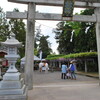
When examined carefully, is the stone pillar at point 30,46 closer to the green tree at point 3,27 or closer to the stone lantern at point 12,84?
the stone lantern at point 12,84

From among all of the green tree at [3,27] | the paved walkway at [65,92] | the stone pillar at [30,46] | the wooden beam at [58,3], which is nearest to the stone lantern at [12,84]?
the paved walkway at [65,92]

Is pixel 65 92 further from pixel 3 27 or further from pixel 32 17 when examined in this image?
pixel 3 27

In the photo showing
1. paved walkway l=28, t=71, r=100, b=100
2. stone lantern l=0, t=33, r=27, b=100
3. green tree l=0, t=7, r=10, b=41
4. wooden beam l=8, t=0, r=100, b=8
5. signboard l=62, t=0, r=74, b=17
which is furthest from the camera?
green tree l=0, t=7, r=10, b=41

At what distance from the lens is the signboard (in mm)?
9297

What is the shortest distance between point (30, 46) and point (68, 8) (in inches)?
136

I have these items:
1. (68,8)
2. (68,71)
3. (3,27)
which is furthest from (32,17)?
(3,27)

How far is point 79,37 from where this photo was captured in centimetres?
2820

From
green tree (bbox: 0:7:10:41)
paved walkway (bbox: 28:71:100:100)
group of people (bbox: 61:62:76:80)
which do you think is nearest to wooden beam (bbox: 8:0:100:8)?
paved walkway (bbox: 28:71:100:100)

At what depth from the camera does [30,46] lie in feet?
29.3

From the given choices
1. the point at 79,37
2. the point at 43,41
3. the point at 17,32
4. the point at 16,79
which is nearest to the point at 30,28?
the point at 16,79

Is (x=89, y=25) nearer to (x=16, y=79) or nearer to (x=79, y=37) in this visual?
(x=79, y=37)

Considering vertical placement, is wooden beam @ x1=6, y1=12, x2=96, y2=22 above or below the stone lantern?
above

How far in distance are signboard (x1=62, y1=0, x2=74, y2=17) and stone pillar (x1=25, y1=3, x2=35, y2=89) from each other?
2.02 meters

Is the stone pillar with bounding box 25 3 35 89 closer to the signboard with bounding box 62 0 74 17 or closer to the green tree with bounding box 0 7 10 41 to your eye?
the signboard with bounding box 62 0 74 17
